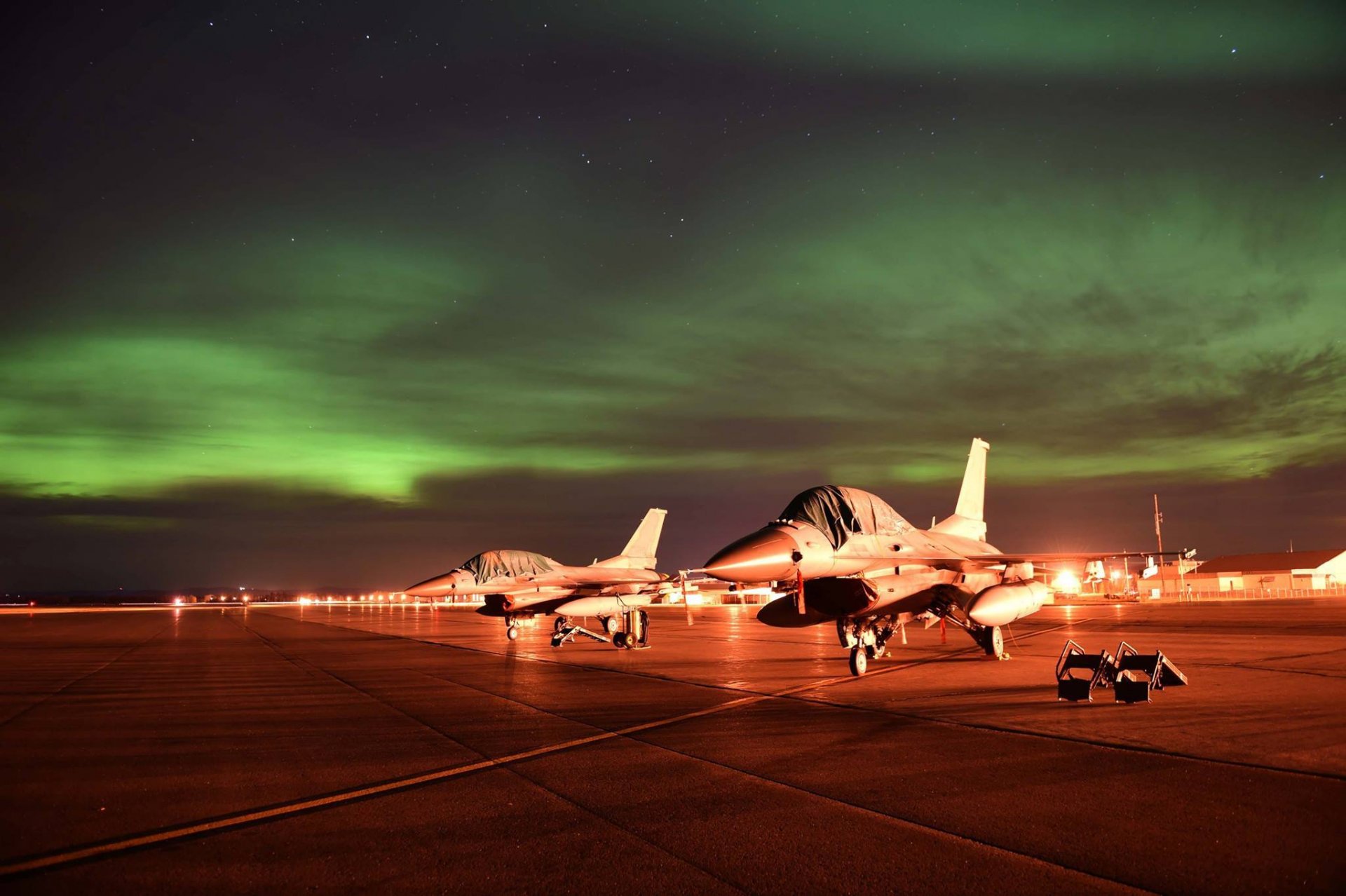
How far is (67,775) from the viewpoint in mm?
7855

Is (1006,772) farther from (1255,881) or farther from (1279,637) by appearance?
(1279,637)

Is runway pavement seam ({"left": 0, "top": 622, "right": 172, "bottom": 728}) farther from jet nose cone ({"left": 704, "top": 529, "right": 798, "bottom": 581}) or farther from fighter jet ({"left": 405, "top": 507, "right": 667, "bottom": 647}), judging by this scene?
jet nose cone ({"left": 704, "top": 529, "right": 798, "bottom": 581})

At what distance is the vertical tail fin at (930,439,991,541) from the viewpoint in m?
21.9

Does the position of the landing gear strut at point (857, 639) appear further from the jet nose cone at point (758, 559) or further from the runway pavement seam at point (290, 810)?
the runway pavement seam at point (290, 810)

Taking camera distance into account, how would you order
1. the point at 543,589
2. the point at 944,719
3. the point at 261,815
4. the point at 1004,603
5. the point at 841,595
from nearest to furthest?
the point at 261,815 → the point at 944,719 → the point at 841,595 → the point at 1004,603 → the point at 543,589

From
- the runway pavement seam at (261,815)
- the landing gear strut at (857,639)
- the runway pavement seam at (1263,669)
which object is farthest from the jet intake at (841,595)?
the runway pavement seam at (261,815)

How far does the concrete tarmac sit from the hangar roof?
Answer: 97.0m

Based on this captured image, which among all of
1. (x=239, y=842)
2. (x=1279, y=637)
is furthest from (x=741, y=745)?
(x=1279, y=637)

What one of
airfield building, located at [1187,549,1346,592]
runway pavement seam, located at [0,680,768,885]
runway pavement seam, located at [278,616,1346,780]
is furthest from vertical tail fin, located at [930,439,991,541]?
airfield building, located at [1187,549,1346,592]

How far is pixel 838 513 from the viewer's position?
50.2ft

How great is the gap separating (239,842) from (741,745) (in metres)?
4.79

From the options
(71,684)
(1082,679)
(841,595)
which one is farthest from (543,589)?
(1082,679)

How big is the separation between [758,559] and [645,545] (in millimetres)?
19777

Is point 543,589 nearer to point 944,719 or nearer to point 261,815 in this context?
point 944,719
